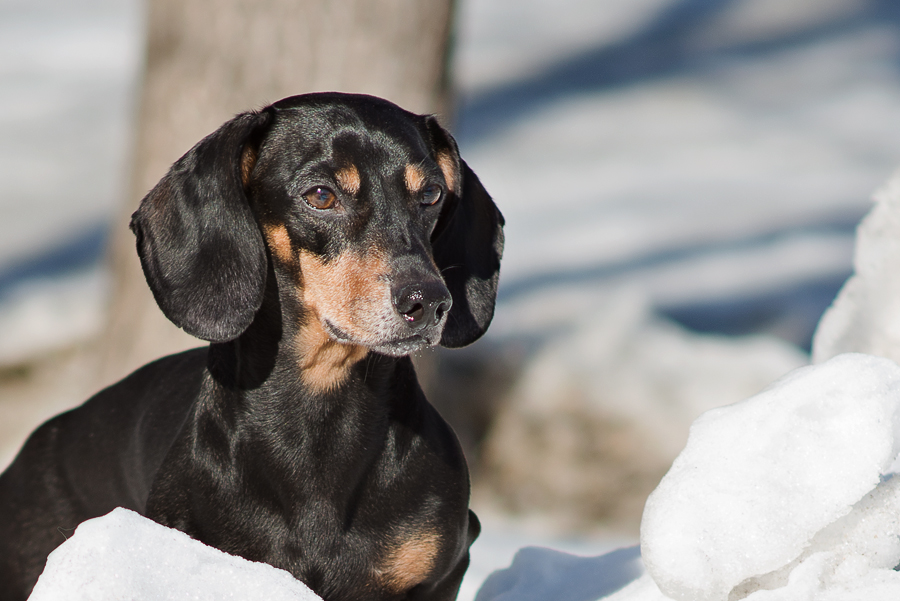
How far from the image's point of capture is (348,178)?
8.71 ft

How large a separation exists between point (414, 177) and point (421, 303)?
394mm

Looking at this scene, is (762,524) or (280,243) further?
(280,243)

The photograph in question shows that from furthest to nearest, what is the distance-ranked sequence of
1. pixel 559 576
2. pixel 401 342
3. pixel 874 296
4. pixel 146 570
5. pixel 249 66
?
pixel 249 66 → pixel 874 296 → pixel 559 576 → pixel 401 342 → pixel 146 570

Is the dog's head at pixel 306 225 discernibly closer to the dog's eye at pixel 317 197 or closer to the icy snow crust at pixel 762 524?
the dog's eye at pixel 317 197

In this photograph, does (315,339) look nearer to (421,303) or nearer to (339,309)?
(339,309)

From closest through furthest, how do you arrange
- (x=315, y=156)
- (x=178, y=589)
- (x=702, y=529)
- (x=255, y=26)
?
(x=178, y=589), (x=702, y=529), (x=315, y=156), (x=255, y=26)

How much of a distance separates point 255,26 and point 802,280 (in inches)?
232

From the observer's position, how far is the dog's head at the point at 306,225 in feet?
8.46

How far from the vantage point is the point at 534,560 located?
133 inches

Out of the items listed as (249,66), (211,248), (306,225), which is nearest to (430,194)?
(306,225)

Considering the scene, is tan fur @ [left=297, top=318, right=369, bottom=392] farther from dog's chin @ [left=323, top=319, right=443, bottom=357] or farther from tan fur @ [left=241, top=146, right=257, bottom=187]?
tan fur @ [left=241, top=146, right=257, bottom=187]

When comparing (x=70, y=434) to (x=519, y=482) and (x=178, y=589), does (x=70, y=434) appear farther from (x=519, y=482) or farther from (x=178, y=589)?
(x=519, y=482)

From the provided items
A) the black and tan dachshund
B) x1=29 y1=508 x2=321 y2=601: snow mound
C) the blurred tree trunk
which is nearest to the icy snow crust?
x1=29 y1=508 x2=321 y2=601: snow mound

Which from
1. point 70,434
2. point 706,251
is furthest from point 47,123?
point 70,434
